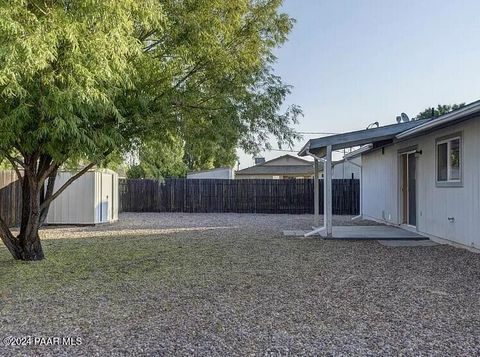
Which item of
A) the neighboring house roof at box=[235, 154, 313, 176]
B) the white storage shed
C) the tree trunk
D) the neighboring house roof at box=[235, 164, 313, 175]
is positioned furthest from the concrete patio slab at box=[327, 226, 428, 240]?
the neighboring house roof at box=[235, 164, 313, 175]

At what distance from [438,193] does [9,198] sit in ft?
34.4

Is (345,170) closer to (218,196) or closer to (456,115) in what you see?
(218,196)

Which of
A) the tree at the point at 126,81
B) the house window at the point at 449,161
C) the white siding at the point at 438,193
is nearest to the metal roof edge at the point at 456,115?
the white siding at the point at 438,193

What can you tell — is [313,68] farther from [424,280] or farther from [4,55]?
[4,55]

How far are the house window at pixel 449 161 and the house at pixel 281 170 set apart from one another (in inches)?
836

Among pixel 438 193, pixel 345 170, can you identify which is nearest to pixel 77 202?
pixel 438 193

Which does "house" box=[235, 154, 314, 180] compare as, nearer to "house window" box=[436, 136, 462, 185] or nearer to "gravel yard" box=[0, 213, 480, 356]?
"house window" box=[436, 136, 462, 185]

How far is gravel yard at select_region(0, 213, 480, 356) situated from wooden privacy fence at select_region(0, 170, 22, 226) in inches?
152

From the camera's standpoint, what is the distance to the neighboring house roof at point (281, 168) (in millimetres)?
31422

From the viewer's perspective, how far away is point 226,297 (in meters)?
4.71

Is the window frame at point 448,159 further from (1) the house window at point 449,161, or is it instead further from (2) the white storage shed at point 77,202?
(2) the white storage shed at point 77,202

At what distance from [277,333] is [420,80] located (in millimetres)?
13447

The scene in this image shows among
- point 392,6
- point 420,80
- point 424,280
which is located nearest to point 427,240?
point 424,280

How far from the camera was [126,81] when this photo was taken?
16.7 feet
